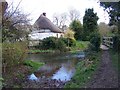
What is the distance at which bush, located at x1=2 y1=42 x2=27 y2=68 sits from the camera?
513 inches

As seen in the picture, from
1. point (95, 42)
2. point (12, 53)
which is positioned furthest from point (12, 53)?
point (95, 42)

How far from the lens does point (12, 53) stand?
1387cm

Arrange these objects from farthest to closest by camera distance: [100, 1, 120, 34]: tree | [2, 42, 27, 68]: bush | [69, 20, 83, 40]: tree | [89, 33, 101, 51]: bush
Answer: [69, 20, 83, 40]: tree, [89, 33, 101, 51]: bush, [100, 1, 120, 34]: tree, [2, 42, 27, 68]: bush

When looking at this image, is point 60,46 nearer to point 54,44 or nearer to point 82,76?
point 54,44

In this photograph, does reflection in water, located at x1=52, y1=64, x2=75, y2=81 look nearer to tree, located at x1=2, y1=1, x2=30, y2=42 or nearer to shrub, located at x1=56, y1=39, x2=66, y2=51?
tree, located at x1=2, y1=1, x2=30, y2=42

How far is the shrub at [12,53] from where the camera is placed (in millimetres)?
13032

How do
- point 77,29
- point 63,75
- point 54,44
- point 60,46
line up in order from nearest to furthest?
point 63,75 → point 60,46 → point 54,44 → point 77,29

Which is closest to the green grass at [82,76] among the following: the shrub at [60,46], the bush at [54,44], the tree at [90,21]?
the shrub at [60,46]

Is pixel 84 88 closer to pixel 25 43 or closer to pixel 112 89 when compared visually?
pixel 112 89

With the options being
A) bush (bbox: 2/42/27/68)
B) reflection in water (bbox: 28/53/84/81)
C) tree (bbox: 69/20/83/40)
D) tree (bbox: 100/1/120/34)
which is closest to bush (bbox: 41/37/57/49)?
tree (bbox: 69/20/83/40)

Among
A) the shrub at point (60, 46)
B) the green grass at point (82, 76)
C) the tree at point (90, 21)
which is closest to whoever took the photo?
the green grass at point (82, 76)

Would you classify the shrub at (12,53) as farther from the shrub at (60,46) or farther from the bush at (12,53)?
the shrub at (60,46)

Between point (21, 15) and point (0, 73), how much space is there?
341 cm

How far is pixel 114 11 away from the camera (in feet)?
54.9
